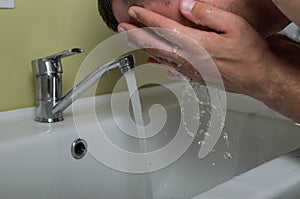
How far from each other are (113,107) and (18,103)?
22cm

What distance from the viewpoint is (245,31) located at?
565 mm

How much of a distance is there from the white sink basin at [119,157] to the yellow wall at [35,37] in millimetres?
52

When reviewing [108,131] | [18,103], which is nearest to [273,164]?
[108,131]

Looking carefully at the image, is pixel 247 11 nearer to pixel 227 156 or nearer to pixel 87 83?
pixel 87 83

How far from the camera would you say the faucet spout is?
876mm

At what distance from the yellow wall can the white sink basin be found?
0.05 meters

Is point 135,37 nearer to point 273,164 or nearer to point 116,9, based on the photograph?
point 116,9

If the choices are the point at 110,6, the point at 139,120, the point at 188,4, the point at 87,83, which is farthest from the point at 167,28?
the point at 139,120

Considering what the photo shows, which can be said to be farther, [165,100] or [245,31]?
[165,100]

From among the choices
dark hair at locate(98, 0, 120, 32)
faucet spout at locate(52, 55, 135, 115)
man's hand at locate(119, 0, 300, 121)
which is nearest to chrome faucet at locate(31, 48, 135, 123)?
faucet spout at locate(52, 55, 135, 115)

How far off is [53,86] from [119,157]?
211mm

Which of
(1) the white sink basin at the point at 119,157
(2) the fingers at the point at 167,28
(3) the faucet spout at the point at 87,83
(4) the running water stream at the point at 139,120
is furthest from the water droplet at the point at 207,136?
(2) the fingers at the point at 167,28

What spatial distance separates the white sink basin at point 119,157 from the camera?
81 centimetres

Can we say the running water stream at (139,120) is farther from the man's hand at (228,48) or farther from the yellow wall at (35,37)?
the man's hand at (228,48)
